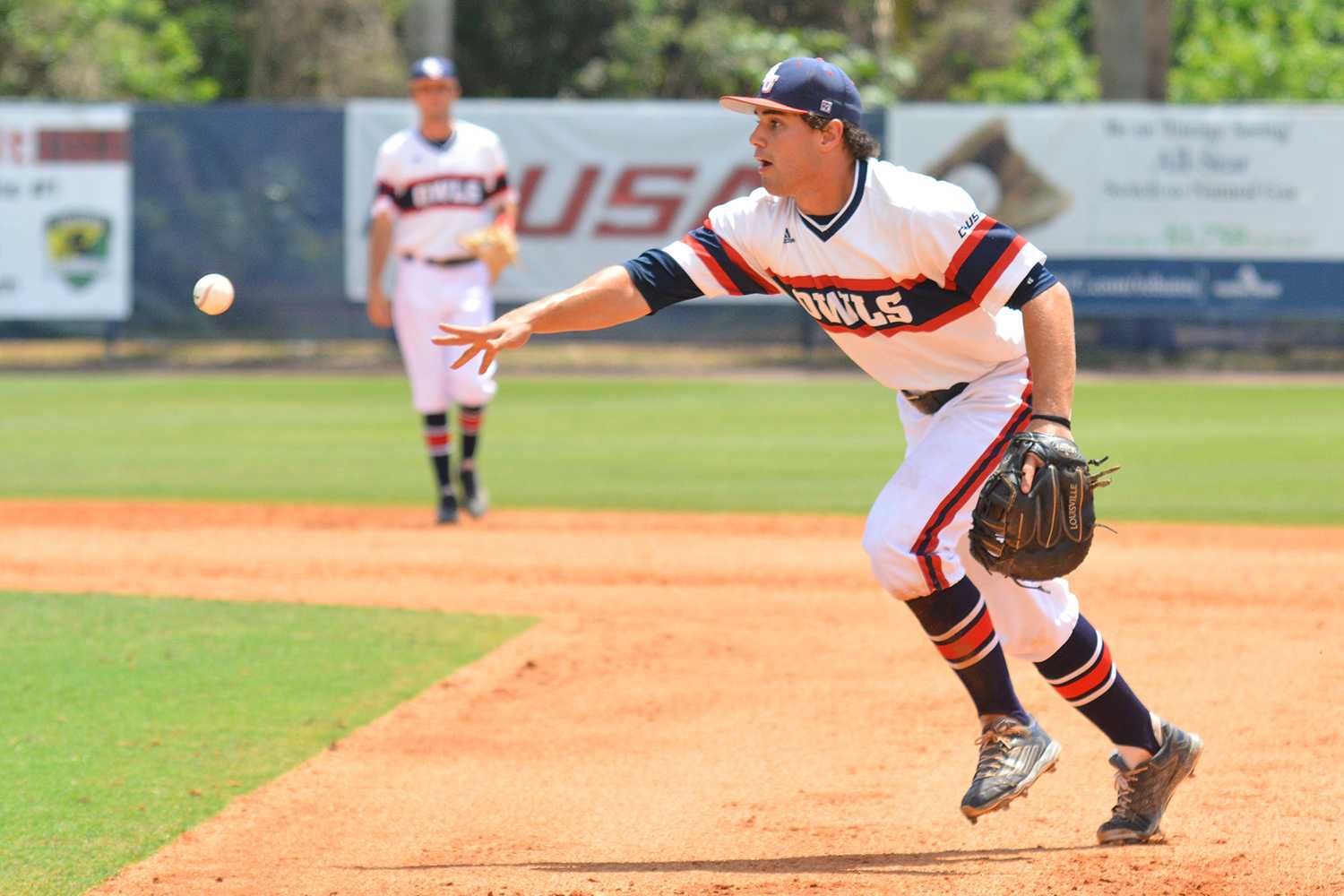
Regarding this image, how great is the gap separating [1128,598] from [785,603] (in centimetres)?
143

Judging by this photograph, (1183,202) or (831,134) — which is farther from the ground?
(831,134)

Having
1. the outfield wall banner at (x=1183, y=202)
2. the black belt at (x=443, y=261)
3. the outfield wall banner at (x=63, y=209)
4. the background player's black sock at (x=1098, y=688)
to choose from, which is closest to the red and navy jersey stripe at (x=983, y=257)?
the background player's black sock at (x=1098, y=688)

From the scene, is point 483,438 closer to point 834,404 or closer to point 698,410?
point 698,410

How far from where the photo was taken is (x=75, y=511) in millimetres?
9852

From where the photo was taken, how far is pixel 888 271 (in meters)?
4.13

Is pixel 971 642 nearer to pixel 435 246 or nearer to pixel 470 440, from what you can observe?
pixel 470 440

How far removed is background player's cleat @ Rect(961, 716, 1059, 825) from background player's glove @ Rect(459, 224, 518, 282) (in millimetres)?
5428

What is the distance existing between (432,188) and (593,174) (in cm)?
968

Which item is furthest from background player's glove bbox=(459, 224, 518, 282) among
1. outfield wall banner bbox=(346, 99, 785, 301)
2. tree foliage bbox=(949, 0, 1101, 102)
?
tree foliage bbox=(949, 0, 1101, 102)

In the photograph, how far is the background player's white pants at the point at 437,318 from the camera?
30.9ft

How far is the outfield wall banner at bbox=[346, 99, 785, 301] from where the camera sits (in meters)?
18.9

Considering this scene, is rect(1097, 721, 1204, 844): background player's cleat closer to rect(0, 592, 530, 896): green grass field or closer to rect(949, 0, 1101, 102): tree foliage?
rect(0, 592, 530, 896): green grass field

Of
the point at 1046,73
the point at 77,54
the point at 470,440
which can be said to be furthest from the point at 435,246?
the point at 1046,73

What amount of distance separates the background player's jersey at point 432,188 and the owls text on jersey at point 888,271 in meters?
5.16
